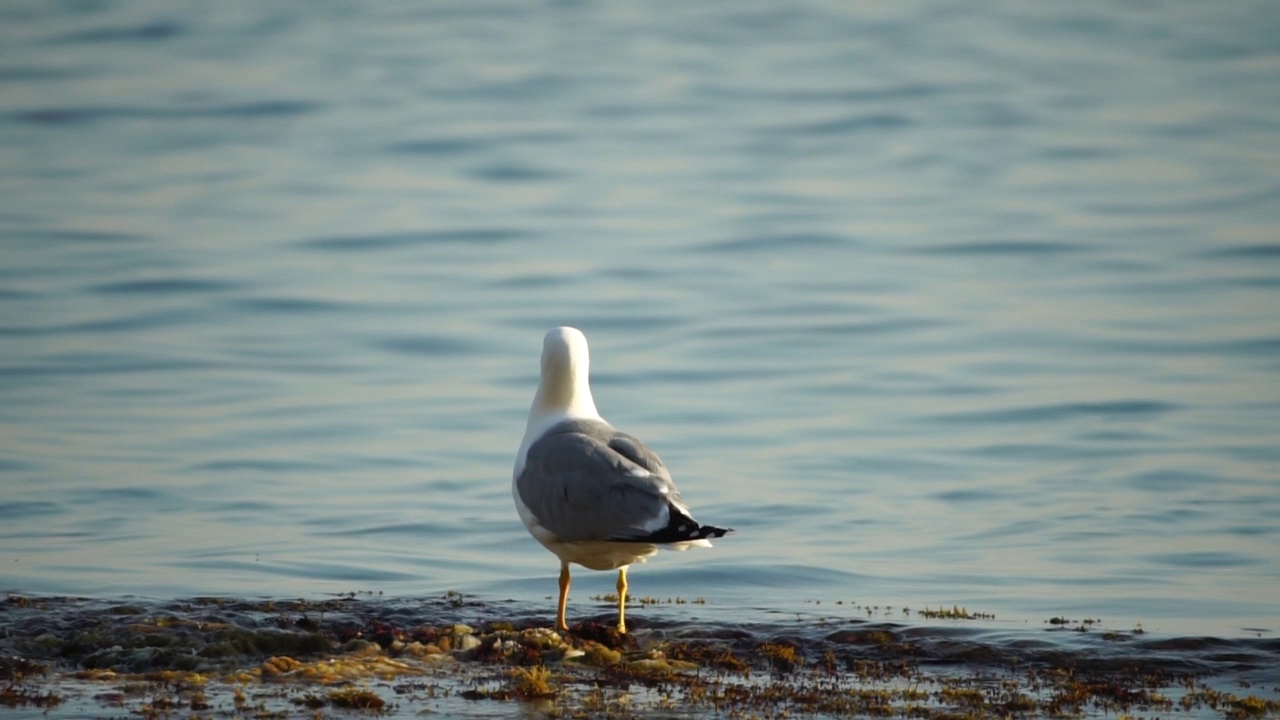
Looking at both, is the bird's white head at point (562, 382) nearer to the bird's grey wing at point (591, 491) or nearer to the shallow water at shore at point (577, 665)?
the bird's grey wing at point (591, 491)

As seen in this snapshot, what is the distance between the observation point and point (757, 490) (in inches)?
537

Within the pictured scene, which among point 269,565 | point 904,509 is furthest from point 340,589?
point 904,509

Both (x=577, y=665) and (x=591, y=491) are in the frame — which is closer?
(x=577, y=665)

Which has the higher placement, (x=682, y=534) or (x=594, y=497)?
(x=594, y=497)

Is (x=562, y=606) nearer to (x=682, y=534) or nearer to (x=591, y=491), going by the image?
(x=591, y=491)

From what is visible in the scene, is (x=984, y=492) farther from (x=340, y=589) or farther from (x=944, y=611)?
(x=340, y=589)

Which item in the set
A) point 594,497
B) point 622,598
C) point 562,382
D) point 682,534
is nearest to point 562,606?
point 622,598

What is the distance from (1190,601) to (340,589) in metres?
5.24

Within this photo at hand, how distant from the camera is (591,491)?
27.0 feet

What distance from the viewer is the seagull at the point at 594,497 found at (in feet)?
26.5

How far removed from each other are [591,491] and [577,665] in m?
0.87

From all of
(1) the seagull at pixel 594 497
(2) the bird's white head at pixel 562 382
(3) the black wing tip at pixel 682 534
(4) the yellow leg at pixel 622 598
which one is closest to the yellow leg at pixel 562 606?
(1) the seagull at pixel 594 497

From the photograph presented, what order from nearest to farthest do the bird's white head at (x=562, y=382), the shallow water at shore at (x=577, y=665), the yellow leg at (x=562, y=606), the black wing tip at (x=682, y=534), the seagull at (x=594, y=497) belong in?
the shallow water at shore at (x=577, y=665)
the black wing tip at (x=682, y=534)
the seagull at (x=594, y=497)
the yellow leg at (x=562, y=606)
the bird's white head at (x=562, y=382)

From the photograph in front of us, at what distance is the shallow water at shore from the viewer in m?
7.00
